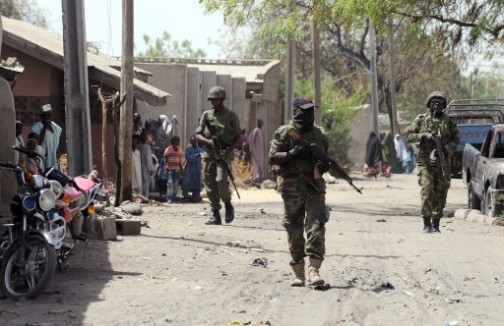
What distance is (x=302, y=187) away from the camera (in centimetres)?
908

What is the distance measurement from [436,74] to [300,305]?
151 ft

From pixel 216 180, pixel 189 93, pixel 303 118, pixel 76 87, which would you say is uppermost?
pixel 189 93

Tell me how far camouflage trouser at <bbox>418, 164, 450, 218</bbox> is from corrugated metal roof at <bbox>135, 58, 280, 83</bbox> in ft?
61.4

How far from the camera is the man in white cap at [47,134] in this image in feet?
47.0

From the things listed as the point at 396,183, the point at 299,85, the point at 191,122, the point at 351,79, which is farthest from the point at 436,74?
the point at 191,122

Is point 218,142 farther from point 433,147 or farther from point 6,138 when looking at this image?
point 6,138

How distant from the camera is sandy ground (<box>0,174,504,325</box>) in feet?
25.2

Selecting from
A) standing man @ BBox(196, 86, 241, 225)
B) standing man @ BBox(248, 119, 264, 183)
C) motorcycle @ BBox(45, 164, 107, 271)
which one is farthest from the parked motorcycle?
standing man @ BBox(248, 119, 264, 183)

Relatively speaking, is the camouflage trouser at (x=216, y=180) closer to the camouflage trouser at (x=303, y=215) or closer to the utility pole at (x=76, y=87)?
the utility pole at (x=76, y=87)

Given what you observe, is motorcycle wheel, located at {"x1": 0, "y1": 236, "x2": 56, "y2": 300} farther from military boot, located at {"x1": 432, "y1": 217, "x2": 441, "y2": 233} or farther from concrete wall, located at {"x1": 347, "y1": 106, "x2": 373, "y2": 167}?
concrete wall, located at {"x1": 347, "y1": 106, "x2": 373, "y2": 167}

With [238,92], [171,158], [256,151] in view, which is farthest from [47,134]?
[238,92]

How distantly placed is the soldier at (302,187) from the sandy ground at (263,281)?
0.30 m

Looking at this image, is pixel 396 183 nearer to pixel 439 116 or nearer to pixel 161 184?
pixel 161 184

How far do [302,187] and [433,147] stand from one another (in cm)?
494
